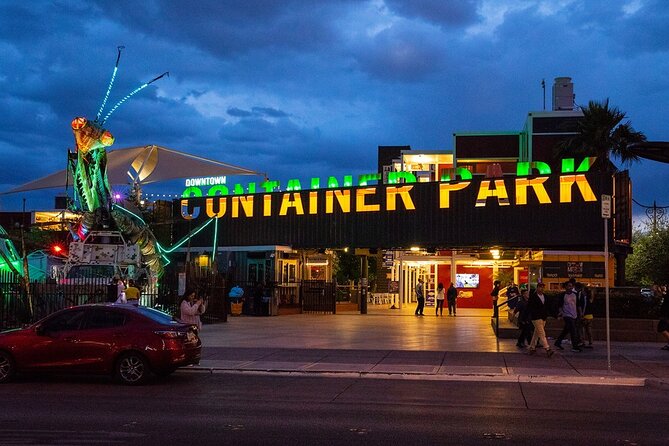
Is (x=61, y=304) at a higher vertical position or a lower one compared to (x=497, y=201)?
lower

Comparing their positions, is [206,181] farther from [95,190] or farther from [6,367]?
[6,367]

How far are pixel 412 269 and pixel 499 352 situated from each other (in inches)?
1200

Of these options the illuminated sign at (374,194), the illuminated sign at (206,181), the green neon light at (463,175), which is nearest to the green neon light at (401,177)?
the illuminated sign at (374,194)

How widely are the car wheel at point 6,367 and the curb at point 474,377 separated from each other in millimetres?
3587

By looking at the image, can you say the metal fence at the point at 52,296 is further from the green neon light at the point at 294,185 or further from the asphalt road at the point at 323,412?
the green neon light at the point at 294,185

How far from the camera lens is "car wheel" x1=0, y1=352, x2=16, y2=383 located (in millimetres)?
13500

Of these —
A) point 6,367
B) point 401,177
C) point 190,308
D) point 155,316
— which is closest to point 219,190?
point 401,177

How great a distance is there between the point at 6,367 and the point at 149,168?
2309cm

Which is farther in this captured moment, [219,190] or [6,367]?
[219,190]

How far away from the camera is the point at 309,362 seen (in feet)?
54.9

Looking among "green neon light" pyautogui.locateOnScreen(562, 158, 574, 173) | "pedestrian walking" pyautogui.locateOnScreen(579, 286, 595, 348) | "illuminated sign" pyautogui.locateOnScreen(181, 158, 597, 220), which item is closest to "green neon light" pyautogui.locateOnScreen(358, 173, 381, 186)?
"illuminated sign" pyautogui.locateOnScreen(181, 158, 597, 220)

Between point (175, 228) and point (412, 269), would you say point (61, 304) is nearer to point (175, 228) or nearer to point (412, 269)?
point (175, 228)

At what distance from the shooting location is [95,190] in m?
24.7

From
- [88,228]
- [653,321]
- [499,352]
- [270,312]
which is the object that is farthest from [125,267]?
[653,321]
